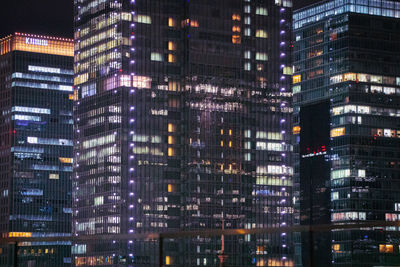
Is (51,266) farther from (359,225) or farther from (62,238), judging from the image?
(359,225)

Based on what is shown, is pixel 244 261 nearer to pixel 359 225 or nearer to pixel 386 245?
pixel 386 245

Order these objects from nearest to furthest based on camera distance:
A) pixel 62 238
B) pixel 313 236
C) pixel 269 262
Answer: pixel 313 236 → pixel 269 262 → pixel 62 238

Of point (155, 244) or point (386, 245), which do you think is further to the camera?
point (386, 245)

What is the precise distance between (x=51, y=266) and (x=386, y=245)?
1099cm

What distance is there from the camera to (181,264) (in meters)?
20.3

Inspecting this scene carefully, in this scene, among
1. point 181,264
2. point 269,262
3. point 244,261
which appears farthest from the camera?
point 244,261

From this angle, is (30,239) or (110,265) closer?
(30,239)

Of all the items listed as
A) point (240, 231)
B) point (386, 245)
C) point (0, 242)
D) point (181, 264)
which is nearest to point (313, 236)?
point (240, 231)

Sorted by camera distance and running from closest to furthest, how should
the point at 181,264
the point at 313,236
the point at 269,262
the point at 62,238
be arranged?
the point at 313,236, the point at 269,262, the point at 181,264, the point at 62,238

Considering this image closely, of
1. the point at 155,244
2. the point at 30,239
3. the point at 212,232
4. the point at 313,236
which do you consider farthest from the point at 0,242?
the point at 313,236

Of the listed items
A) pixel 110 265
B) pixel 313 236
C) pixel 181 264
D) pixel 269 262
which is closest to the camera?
pixel 313 236

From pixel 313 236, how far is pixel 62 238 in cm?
674

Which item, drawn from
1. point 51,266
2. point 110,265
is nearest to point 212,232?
point 51,266

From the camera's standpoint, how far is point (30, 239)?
70.9 ft
